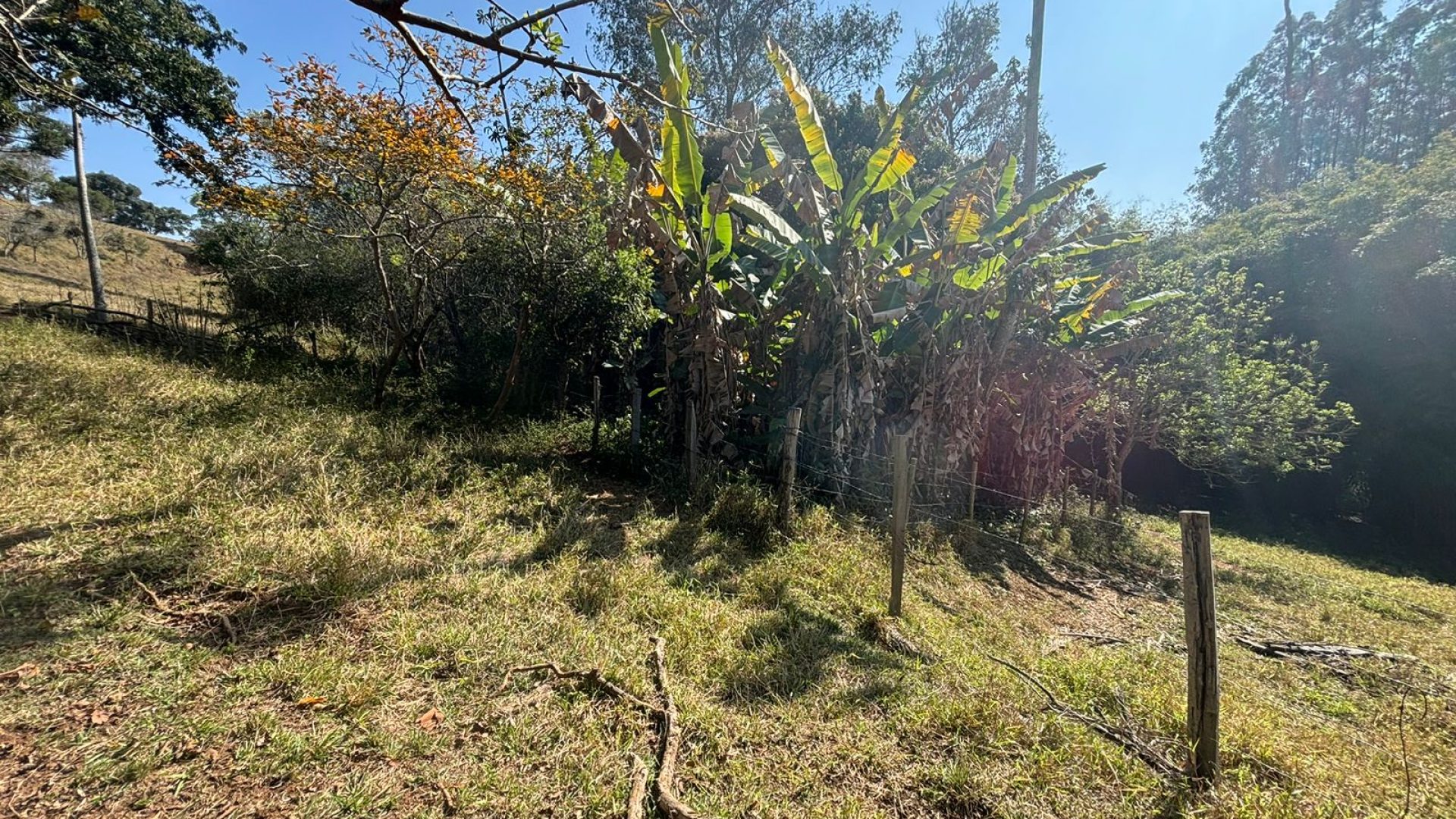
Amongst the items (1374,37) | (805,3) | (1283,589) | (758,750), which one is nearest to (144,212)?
(805,3)

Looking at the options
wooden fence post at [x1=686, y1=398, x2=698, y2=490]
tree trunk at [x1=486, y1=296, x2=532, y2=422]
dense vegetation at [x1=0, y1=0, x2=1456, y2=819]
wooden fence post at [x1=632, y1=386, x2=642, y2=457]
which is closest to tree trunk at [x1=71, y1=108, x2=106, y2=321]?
dense vegetation at [x1=0, y1=0, x2=1456, y2=819]

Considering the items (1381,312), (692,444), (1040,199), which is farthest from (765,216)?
(1381,312)

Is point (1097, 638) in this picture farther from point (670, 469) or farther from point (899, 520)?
point (670, 469)

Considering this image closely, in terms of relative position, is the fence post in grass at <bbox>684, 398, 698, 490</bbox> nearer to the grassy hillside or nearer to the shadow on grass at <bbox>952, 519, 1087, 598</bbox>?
the shadow on grass at <bbox>952, 519, 1087, 598</bbox>

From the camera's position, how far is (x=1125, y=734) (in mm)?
2389

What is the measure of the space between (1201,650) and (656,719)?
2173mm

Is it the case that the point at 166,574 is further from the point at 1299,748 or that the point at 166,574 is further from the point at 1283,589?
the point at 1283,589

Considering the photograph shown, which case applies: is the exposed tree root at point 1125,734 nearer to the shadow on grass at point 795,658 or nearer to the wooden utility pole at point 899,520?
the shadow on grass at point 795,658

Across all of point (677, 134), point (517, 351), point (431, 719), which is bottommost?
point (431, 719)

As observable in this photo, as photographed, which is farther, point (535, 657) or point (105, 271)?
point (105, 271)

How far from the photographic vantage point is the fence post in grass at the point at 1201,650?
2.04 m

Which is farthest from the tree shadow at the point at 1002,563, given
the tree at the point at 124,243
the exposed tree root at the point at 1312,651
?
the tree at the point at 124,243

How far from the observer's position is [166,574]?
115 inches

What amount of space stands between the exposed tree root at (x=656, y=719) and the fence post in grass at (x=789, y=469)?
1802 millimetres
